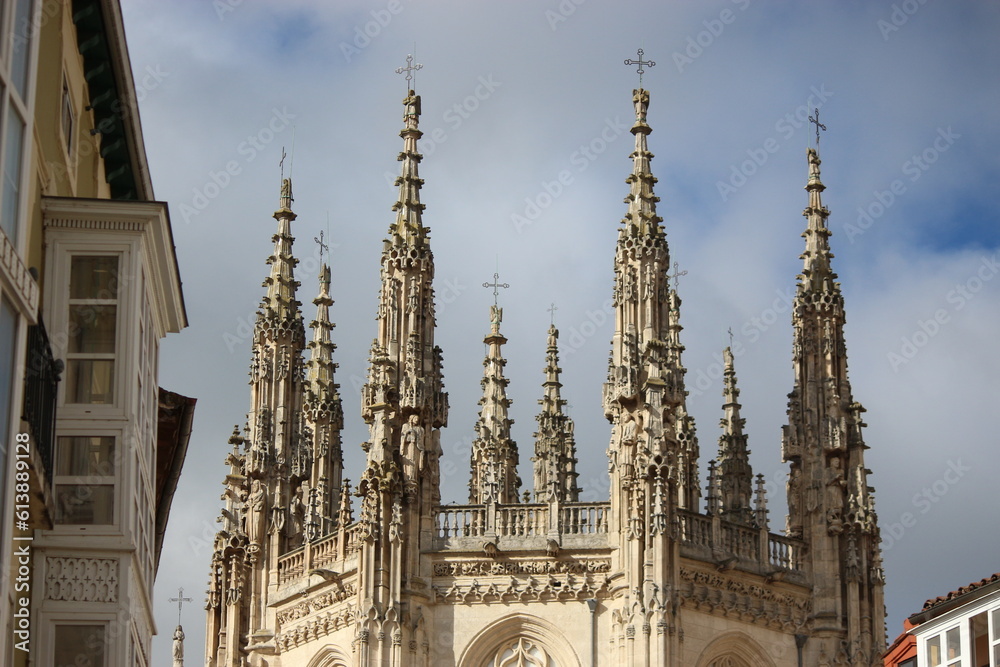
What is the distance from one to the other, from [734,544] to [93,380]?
31.5 metres

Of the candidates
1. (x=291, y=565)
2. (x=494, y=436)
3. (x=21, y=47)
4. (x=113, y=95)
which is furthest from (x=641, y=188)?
(x=21, y=47)

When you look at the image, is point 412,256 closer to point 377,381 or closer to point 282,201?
point 377,381

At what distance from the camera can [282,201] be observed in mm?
70375

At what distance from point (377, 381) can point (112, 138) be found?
73.0 feet

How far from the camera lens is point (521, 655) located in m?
57.4

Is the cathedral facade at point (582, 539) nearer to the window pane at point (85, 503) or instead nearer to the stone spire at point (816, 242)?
the stone spire at point (816, 242)

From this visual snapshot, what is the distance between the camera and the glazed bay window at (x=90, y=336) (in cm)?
3052

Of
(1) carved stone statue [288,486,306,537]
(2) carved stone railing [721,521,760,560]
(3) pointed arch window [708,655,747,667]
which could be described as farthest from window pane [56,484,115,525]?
(1) carved stone statue [288,486,306,537]

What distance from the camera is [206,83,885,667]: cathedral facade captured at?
56188 millimetres

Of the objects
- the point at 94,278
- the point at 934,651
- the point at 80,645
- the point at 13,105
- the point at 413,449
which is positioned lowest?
the point at 80,645

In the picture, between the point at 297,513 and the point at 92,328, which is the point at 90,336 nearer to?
the point at 92,328

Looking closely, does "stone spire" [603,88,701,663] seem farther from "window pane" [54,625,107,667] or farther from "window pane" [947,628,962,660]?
"window pane" [54,625,107,667]

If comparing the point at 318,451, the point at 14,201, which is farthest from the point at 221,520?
the point at 14,201

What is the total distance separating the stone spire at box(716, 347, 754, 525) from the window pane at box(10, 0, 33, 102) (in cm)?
4031
